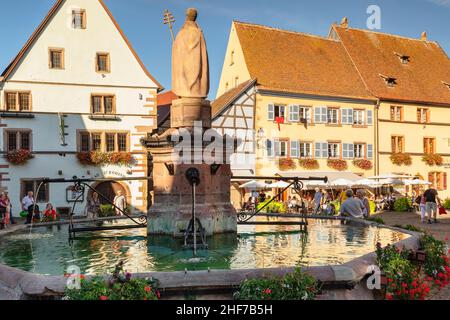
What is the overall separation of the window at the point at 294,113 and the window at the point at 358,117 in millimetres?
4676

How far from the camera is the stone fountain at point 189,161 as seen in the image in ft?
28.9

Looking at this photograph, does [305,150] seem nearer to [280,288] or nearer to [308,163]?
[308,163]

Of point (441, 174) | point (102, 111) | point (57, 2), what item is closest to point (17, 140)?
point (102, 111)

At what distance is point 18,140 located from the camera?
2581 cm

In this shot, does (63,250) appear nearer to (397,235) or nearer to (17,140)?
(397,235)

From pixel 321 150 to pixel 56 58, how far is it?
17.9m

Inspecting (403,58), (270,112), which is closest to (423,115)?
(403,58)

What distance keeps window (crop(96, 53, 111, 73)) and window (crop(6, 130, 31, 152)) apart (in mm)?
5086

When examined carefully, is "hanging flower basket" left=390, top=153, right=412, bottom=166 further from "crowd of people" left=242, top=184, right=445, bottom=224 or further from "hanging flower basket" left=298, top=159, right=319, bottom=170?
"hanging flower basket" left=298, top=159, right=319, bottom=170

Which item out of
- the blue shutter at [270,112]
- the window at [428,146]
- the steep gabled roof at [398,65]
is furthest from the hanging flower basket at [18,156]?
the window at [428,146]

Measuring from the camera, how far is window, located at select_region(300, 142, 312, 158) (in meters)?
33.9

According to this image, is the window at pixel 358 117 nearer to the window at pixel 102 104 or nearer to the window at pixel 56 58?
the window at pixel 102 104

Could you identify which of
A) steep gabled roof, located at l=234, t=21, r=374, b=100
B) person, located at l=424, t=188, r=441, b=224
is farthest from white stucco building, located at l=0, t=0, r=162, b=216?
person, located at l=424, t=188, r=441, b=224
